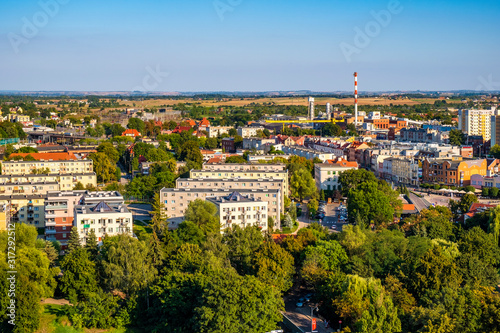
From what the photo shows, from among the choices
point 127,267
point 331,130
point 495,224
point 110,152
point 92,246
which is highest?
point 331,130

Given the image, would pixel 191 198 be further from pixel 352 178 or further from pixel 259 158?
pixel 259 158

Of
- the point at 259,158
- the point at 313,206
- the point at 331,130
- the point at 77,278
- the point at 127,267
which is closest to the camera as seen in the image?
the point at 127,267

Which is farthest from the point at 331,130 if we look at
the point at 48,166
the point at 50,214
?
the point at 50,214

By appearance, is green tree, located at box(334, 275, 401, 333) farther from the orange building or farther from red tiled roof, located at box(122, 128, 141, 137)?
red tiled roof, located at box(122, 128, 141, 137)

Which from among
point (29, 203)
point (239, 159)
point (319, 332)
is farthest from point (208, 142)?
point (319, 332)

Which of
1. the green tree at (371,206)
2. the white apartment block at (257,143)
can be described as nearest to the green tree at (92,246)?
the green tree at (371,206)
